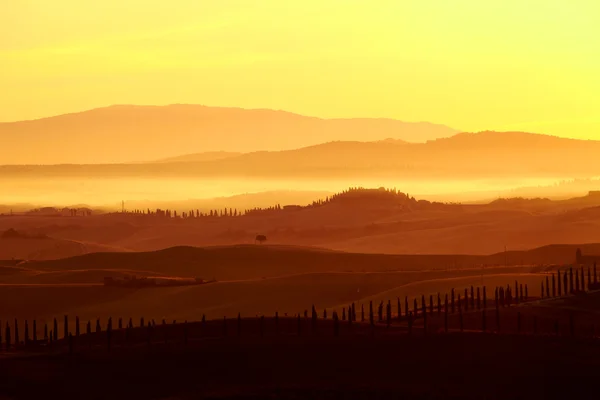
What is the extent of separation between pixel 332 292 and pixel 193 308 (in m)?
7.77

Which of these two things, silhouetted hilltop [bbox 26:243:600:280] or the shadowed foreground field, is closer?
the shadowed foreground field

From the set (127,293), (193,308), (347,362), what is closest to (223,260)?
(127,293)

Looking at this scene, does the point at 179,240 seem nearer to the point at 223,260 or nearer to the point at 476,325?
the point at 223,260

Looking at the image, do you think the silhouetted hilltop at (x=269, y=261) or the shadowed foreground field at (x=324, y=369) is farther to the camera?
the silhouetted hilltop at (x=269, y=261)

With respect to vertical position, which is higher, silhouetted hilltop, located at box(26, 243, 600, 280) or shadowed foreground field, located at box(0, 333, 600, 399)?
silhouetted hilltop, located at box(26, 243, 600, 280)

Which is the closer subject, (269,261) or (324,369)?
(324,369)

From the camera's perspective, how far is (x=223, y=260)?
109375 mm

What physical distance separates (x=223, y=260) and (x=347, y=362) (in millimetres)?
69282

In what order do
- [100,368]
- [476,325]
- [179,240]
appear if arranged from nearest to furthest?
[100,368] < [476,325] < [179,240]

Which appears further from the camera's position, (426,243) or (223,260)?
(426,243)

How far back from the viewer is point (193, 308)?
71.5m

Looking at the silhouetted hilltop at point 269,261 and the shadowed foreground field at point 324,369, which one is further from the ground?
the silhouetted hilltop at point 269,261

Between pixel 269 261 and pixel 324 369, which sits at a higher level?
pixel 269 261

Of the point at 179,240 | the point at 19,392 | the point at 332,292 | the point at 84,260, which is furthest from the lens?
the point at 179,240
